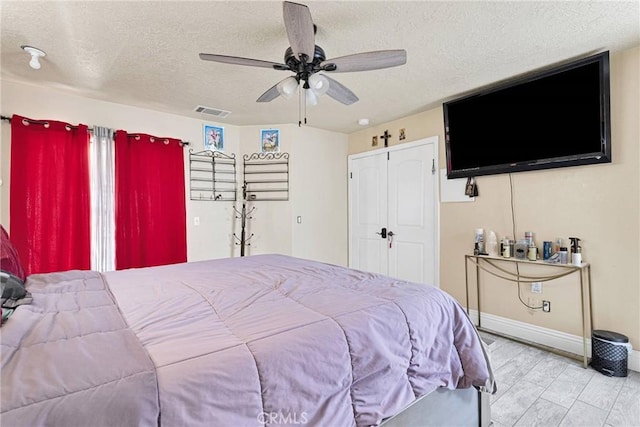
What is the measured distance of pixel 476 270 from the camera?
3.32 m

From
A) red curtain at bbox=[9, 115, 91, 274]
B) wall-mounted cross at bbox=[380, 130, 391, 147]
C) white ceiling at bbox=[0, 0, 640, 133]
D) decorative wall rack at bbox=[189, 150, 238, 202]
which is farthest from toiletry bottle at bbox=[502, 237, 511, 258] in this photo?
red curtain at bbox=[9, 115, 91, 274]

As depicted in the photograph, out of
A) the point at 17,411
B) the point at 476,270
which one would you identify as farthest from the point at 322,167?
the point at 17,411

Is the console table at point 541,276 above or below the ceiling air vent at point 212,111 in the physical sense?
below

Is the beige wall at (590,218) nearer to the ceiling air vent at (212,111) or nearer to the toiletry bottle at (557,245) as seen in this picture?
the toiletry bottle at (557,245)

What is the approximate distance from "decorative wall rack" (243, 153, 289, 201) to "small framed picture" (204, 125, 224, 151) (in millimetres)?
367

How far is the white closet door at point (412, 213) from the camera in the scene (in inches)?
146

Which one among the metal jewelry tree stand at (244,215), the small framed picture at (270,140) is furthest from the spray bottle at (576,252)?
the metal jewelry tree stand at (244,215)

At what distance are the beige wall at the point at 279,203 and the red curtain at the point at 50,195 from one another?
0.37m

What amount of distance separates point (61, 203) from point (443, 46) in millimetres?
3650

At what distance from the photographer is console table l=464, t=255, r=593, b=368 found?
2514mm

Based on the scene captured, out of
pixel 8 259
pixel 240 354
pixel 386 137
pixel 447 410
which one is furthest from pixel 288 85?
pixel 386 137

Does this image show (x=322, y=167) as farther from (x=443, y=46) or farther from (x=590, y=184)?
(x=590, y=184)
